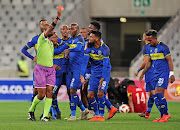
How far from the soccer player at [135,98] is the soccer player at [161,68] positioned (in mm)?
3514

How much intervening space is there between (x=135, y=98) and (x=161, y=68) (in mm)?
3976

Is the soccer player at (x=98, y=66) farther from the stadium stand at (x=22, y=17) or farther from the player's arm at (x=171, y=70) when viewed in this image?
the stadium stand at (x=22, y=17)

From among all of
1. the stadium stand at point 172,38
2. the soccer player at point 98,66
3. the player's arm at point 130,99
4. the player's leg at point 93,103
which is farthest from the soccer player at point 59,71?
the stadium stand at point 172,38

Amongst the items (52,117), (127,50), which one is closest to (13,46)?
(127,50)

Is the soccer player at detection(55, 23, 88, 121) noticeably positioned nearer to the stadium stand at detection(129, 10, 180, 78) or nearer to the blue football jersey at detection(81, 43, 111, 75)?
the blue football jersey at detection(81, 43, 111, 75)

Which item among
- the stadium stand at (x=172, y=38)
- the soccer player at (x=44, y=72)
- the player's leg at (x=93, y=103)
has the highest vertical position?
the stadium stand at (x=172, y=38)

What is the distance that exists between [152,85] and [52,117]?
2.69 m

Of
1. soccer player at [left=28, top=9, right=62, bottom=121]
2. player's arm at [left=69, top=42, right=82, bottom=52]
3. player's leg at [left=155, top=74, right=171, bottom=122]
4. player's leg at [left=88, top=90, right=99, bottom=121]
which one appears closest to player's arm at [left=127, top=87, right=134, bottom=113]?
player's leg at [left=88, top=90, right=99, bottom=121]

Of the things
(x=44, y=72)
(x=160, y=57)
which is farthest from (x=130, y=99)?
(x=44, y=72)

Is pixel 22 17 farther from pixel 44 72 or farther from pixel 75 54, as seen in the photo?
pixel 44 72

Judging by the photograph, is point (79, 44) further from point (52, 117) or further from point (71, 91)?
point (52, 117)

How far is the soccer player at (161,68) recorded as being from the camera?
33.8 ft

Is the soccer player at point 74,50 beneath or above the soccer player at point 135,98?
above

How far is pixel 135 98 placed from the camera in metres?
14.3
